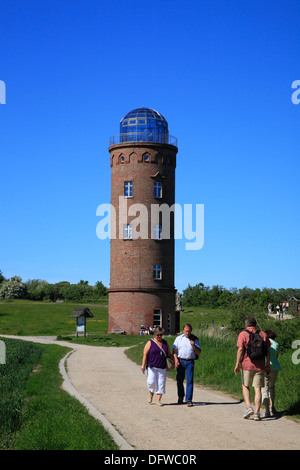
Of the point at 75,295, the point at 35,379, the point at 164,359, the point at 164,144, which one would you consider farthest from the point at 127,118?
the point at 75,295

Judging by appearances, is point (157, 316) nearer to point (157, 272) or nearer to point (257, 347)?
point (157, 272)

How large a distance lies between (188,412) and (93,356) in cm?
1724

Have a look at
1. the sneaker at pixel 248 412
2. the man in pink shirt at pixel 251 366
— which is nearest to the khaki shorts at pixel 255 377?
the man in pink shirt at pixel 251 366

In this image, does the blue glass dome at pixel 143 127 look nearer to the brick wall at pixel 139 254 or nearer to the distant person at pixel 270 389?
the brick wall at pixel 139 254

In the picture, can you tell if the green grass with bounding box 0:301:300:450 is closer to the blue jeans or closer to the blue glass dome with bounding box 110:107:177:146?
the blue jeans

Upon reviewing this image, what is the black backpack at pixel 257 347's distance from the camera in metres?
12.9

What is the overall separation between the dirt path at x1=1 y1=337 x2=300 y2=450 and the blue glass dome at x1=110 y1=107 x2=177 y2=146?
1424 inches

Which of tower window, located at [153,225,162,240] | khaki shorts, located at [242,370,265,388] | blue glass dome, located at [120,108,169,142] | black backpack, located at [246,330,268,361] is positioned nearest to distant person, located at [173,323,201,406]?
khaki shorts, located at [242,370,265,388]

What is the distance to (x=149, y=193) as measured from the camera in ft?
172

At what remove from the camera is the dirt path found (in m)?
10.2

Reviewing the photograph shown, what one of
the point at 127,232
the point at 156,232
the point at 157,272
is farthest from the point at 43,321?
the point at 156,232

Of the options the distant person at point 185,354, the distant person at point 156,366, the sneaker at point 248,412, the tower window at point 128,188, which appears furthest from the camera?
the tower window at point 128,188

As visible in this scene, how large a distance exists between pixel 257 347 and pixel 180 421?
7.30 ft

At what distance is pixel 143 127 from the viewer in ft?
177
